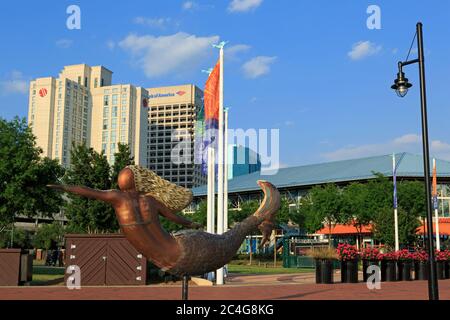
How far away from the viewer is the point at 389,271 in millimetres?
22391

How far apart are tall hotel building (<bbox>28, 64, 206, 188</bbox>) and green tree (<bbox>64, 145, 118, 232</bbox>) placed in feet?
301

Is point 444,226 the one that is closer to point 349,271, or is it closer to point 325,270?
point 349,271

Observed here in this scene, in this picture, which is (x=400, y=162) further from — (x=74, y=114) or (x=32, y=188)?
(x=74, y=114)

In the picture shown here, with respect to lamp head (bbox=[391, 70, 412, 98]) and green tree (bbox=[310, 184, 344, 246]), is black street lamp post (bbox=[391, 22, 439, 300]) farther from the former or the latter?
green tree (bbox=[310, 184, 344, 246])

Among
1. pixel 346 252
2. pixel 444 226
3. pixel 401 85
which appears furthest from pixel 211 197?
pixel 444 226

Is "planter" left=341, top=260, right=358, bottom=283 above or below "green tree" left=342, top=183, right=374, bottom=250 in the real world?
below

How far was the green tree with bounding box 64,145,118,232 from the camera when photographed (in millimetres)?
28875

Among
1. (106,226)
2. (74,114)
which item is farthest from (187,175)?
(106,226)

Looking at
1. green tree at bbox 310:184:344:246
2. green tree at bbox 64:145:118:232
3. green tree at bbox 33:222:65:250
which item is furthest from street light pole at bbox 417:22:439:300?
green tree at bbox 33:222:65:250

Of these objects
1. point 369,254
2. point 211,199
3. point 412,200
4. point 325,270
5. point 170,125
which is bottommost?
point 325,270

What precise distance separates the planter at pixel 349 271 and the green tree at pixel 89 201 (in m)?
13.7

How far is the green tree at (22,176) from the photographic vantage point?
24078 mm

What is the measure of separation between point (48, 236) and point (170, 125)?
288ft

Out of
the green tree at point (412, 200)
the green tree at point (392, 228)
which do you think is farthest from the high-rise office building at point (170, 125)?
the green tree at point (392, 228)
